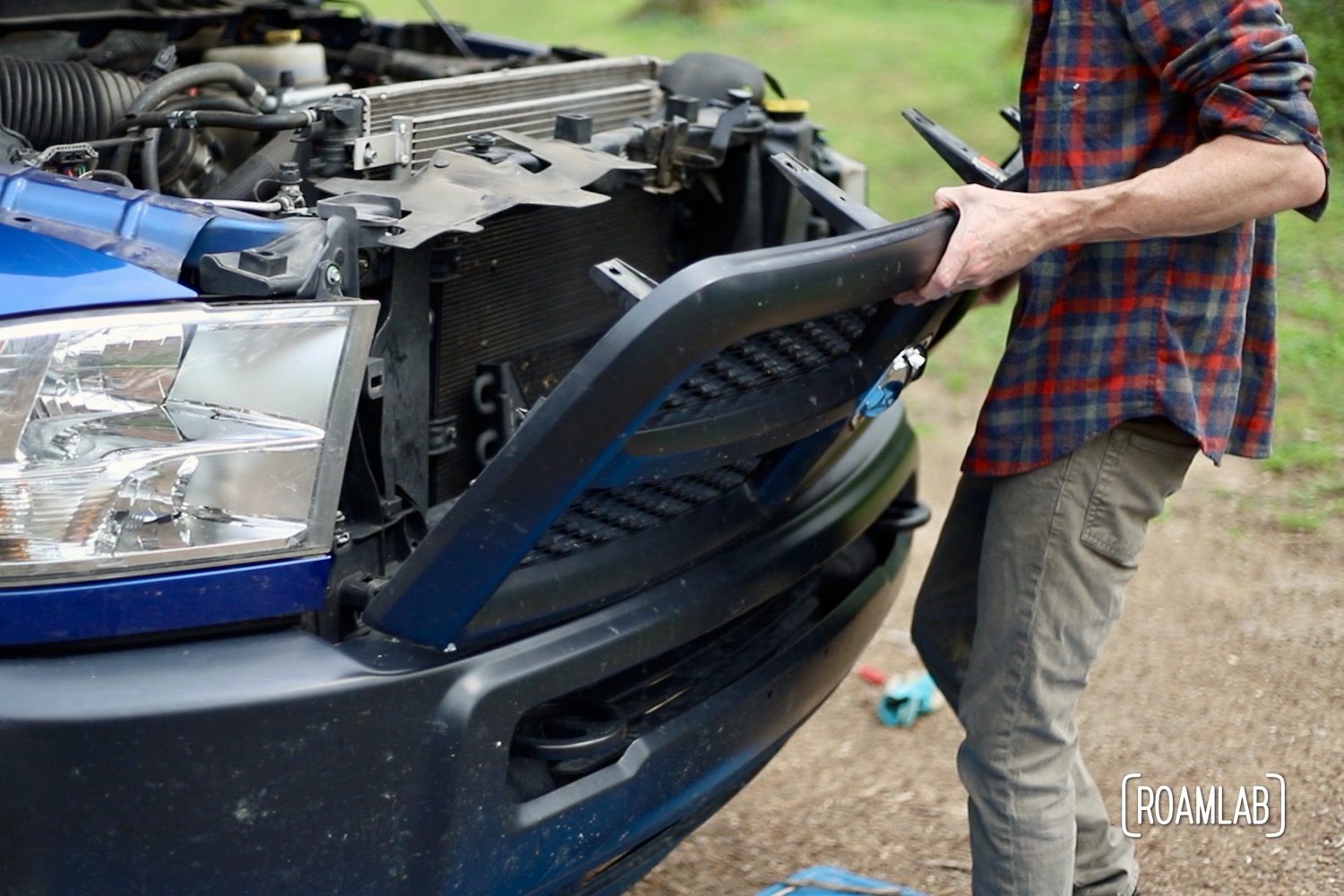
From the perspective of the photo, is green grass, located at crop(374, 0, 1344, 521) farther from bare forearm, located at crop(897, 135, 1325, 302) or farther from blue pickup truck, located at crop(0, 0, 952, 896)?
blue pickup truck, located at crop(0, 0, 952, 896)

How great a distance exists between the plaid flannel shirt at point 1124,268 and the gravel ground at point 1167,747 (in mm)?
1105

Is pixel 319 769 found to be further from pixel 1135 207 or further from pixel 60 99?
pixel 60 99

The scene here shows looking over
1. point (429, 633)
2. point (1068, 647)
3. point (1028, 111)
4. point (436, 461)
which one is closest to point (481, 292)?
point (436, 461)

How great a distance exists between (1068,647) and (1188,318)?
0.56m

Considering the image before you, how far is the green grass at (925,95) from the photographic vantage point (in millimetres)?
5234

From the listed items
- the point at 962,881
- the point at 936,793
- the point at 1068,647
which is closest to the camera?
the point at 1068,647

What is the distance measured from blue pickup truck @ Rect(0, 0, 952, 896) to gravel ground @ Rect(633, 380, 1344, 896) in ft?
2.17

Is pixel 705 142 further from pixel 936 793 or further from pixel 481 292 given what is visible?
pixel 936 793

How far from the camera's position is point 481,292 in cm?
238

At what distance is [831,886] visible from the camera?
105 inches

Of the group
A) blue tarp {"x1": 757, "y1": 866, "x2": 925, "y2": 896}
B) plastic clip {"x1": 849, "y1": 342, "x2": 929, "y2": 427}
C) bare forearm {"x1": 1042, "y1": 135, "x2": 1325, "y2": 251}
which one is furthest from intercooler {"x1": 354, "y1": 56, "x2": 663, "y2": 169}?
blue tarp {"x1": 757, "y1": 866, "x2": 925, "y2": 896}

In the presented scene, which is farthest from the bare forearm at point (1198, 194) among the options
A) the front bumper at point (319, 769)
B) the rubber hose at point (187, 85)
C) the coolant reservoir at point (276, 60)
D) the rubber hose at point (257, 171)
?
the coolant reservoir at point (276, 60)

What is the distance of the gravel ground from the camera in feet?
9.50

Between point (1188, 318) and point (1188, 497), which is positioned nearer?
point (1188, 318)
